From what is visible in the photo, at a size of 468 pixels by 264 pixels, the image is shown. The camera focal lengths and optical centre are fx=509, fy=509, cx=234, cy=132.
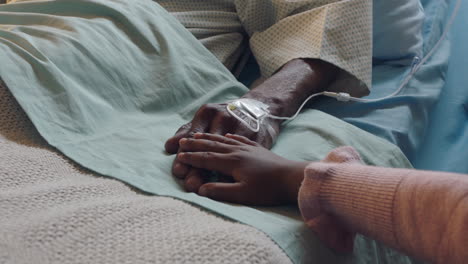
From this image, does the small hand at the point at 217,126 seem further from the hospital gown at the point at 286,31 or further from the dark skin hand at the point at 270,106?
the hospital gown at the point at 286,31

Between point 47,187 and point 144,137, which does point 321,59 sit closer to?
point 144,137

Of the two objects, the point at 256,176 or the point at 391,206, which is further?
the point at 256,176

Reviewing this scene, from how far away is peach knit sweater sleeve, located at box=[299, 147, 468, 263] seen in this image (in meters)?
0.50

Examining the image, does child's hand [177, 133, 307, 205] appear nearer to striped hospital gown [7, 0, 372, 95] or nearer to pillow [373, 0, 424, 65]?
striped hospital gown [7, 0, 372, 95]

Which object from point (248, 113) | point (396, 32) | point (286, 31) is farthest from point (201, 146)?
point (396, 32)

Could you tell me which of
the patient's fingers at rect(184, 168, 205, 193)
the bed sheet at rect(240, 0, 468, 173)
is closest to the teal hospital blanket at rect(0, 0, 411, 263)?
the patient's fingers at rect(184, 168, 205, 193)

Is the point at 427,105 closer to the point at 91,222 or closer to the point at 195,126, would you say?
the point at 195,126

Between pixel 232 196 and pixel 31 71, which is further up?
pixel 31 71

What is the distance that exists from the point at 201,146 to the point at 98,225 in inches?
10.2

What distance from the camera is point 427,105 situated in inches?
44.4

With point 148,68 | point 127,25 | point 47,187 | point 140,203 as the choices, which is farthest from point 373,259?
point 127,25

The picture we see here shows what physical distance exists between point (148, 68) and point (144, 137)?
0.64 feet

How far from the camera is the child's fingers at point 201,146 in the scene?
0.76 m

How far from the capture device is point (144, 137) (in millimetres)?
825
